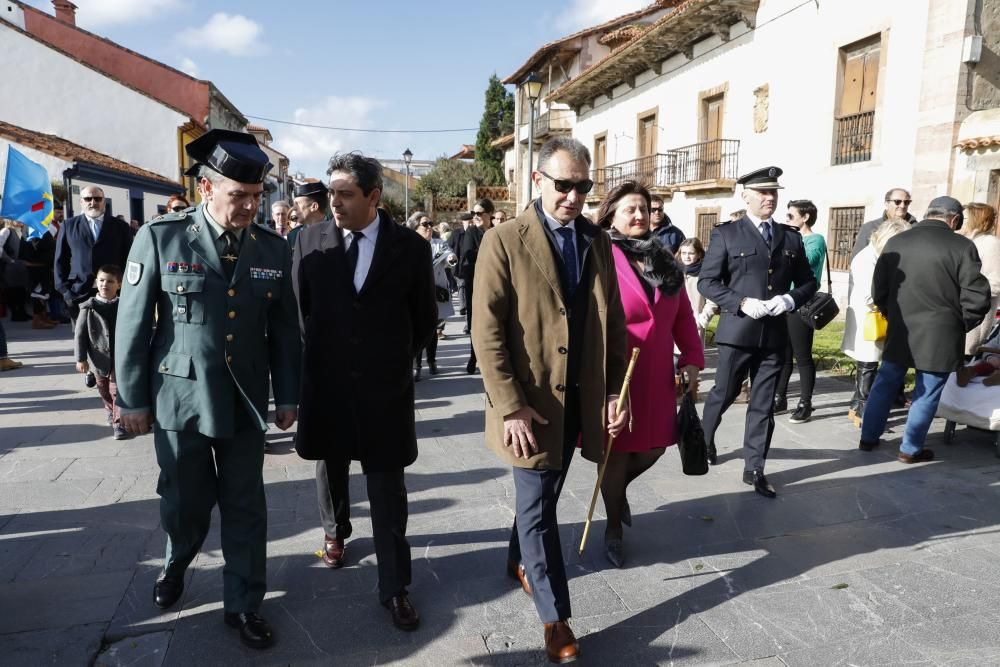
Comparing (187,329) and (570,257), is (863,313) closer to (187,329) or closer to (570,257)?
(570,257)

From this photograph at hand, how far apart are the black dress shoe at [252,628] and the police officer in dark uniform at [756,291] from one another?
10.0 ft

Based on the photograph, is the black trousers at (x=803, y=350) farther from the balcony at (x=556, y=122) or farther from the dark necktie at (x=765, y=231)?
the balcony at (x=556, y=122)

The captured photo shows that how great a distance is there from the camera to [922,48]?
36.8 ft

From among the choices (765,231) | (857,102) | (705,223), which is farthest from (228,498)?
(705,223)

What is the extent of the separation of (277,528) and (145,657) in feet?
3.94

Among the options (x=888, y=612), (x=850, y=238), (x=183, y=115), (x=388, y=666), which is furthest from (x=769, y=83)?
(x=183, y=115)

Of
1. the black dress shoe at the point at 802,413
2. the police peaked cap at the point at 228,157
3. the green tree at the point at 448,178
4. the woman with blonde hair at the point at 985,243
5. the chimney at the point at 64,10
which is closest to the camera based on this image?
the police peaked cap at the point at 228,157

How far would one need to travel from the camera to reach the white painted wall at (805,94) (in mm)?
11711

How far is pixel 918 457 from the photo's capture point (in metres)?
5.03

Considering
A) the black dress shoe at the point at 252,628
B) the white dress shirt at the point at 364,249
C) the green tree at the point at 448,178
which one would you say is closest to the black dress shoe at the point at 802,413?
the white dress shirt at the point at 364,249

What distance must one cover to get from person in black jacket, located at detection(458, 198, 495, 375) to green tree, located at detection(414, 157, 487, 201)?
34629mm

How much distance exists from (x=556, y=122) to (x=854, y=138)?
1686 centimetres

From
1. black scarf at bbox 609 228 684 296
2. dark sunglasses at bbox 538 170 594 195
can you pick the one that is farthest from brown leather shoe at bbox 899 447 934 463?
dark sunglasses at bbox 538 170 594 195

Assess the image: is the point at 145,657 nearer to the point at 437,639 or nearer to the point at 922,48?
the point at 437,639
